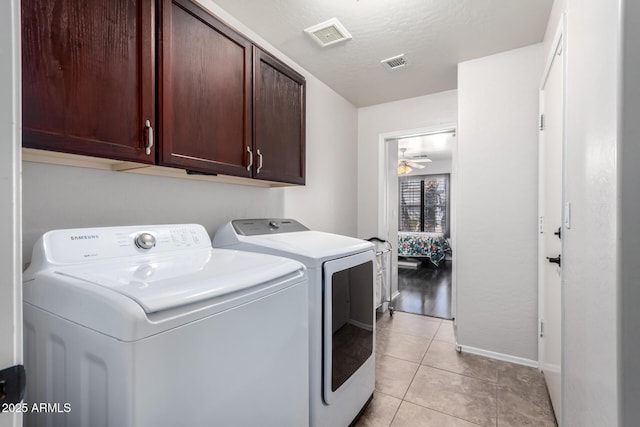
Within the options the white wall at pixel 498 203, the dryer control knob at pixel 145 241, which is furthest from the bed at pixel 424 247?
the dryer control knob at pixel 145 241

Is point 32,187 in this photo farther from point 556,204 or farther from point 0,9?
point 556,204

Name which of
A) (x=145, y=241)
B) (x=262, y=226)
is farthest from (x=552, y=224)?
(x=145, y=241)

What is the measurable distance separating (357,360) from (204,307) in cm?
119

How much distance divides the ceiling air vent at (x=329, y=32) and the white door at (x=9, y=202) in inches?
71.6

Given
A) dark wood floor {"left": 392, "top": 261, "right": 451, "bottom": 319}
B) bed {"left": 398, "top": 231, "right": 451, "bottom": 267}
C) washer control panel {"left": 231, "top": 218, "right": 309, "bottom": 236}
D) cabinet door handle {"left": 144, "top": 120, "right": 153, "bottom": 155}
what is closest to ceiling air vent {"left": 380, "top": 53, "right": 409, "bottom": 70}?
washer control panel {"left": 231, "top": 218, "right": 309, "bottom": 236}

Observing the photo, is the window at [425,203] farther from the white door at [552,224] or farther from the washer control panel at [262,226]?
the washer control panel at [262,226]

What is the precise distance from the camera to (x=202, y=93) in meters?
1.41

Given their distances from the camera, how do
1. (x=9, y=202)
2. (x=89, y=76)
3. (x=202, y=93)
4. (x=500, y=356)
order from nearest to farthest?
(x=9, y=202) → (x=89, y=76) → (x=202, y=93) → (x=500, y=356)

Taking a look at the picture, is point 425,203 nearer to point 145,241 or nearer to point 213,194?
point 213,194

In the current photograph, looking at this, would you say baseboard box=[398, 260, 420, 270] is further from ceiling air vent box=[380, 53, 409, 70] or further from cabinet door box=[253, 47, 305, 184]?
cabinet door box=[253, 47, 305, 184]

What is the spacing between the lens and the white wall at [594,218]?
75cm

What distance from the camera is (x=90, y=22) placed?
40.4 inches

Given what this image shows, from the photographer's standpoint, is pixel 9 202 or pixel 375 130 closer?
pixel 9 202

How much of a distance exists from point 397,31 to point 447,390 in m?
2.42
